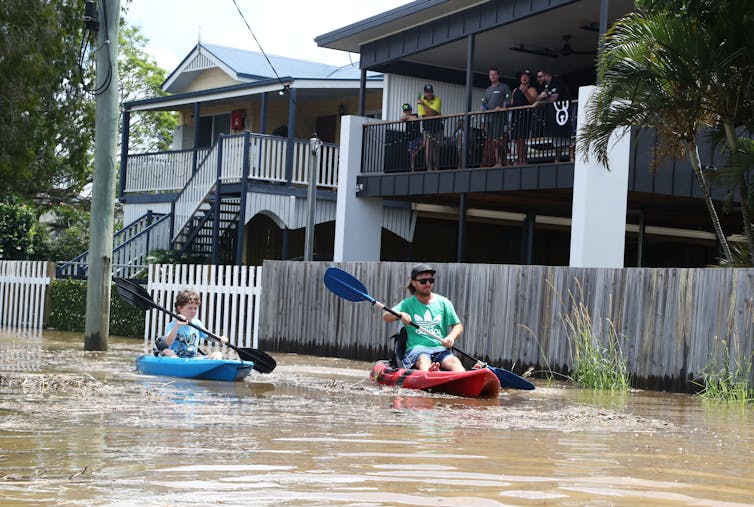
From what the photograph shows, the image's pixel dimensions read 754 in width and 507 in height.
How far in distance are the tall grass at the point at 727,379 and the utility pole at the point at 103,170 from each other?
27.9ft

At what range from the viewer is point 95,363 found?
15.0m

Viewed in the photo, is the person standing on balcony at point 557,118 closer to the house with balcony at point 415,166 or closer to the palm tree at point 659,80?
the house with balcony at point 415,166

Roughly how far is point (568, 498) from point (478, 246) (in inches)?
933

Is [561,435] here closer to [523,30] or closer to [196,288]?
[196,288]

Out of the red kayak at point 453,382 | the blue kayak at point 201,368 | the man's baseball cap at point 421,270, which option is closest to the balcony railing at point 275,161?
the blue kayak at point 201,368

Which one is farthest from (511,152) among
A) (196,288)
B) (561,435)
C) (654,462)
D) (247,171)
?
(654,462)

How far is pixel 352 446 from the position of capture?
758cm


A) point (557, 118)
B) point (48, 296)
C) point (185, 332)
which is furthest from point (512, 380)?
point (48, 296)

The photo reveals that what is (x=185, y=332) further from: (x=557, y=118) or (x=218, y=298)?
(x=557, y=118)

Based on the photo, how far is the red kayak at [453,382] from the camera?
11.7 meters

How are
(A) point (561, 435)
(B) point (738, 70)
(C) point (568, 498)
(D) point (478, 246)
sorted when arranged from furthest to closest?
(D) point (478, 246) < (B) point (738, 70) < (A) point (561, 435) < (C) point (568, 498)

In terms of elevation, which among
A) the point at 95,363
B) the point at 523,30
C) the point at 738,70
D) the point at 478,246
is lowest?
the point at 95,363

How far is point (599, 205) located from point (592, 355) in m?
4.99

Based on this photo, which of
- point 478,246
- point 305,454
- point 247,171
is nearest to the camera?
point 305,454
